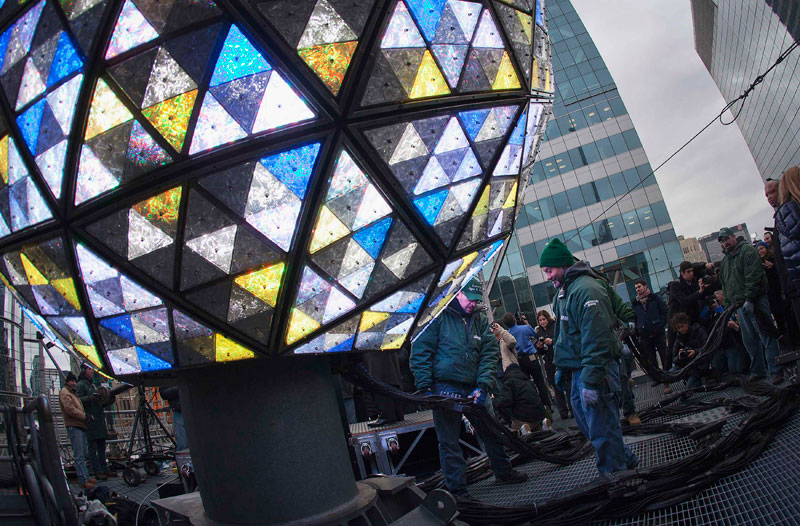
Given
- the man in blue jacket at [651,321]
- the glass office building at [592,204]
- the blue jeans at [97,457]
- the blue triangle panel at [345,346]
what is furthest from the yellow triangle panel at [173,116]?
the glass office building at [592,204]

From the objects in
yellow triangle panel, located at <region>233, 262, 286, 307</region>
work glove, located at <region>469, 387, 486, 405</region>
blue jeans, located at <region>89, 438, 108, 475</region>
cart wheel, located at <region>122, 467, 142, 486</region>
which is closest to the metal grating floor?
work glove, located at <region>469, 387, 486, 405</region>

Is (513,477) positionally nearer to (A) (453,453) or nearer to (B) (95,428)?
(A) (453,453)

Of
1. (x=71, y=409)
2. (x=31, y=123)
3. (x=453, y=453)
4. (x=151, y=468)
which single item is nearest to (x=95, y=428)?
(x=71, y=409)

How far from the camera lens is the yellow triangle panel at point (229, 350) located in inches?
103

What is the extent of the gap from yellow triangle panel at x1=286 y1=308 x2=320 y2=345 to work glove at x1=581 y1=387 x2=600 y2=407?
2385 mm

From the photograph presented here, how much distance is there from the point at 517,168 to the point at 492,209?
27 cm

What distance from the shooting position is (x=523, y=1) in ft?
8.86

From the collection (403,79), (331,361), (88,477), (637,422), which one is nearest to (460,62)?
(403,79)

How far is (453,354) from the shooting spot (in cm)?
528

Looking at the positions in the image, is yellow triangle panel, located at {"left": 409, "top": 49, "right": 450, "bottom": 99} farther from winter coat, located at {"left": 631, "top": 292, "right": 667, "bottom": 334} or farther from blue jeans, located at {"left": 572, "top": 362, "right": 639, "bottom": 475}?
winter coat, located at {"left": 631, "top": 292, "right": 667, "bottom": 334}

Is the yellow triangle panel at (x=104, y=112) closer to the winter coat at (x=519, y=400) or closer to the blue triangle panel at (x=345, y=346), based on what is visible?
the blue triangle panel at (x=345, y=346)

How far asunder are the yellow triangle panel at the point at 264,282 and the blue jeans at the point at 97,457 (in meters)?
A: 7.66

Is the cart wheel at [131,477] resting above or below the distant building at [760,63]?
below

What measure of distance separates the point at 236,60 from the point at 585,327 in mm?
3221
